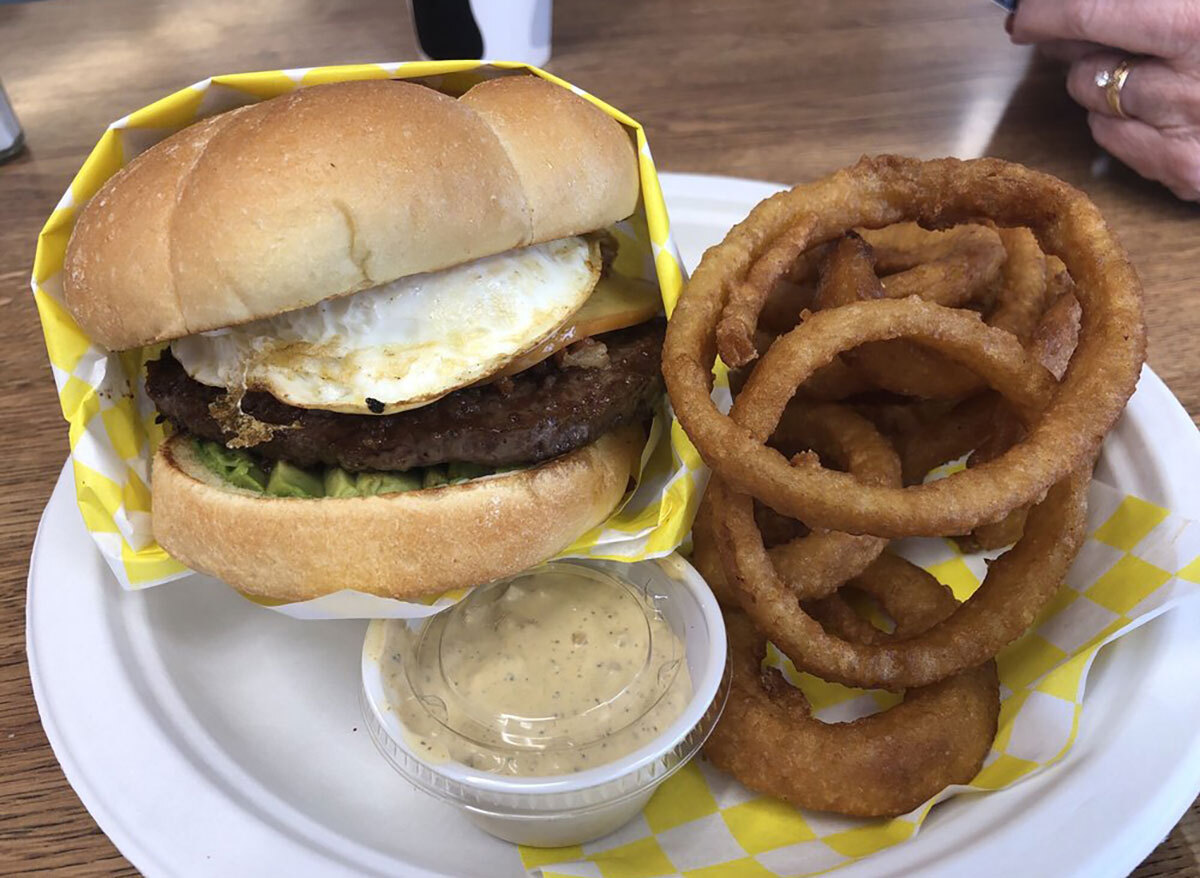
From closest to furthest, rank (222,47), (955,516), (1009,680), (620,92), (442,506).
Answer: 1. (955,516)
2. (442,506)
3. (1009,680)
4. (620,92)
5. (222,47)

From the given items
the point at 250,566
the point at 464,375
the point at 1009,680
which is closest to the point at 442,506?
the point at 464,375

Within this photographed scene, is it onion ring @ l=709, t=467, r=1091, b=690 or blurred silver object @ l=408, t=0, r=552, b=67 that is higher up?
blurred silver object @ l=408, t=0, r=552, b=67

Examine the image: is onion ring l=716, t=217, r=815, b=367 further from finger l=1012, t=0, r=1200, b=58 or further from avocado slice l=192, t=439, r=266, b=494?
finger l=1012, t=0, r=1200, b=58

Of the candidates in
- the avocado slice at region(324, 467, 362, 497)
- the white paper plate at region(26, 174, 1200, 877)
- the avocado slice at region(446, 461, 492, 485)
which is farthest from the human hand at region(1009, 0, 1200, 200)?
the avocado slice at region(324, 467, 362, 497)

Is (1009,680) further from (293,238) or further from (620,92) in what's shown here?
(620,92)

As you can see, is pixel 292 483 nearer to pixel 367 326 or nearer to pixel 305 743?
pixel 367 326

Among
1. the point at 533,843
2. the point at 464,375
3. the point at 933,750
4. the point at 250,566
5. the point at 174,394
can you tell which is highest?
the point at 464,375

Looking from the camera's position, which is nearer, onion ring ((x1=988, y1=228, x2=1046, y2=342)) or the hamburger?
the hamburger

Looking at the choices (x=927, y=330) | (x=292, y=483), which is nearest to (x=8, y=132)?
(x=292, y=483)

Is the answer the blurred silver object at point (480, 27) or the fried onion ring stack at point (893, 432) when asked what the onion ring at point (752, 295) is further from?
the blurred silver object at point (480, 27)
